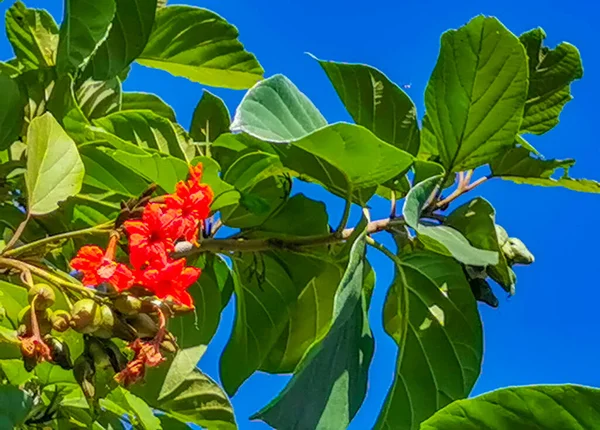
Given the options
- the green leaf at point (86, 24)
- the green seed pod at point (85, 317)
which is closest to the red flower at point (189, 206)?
the green seed pod at point (85, 317)

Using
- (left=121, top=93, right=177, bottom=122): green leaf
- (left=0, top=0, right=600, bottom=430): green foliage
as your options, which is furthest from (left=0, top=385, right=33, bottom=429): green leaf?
(left=121, top=93, right=177, bottom=122): green leaf

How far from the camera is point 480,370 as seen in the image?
3.31ft

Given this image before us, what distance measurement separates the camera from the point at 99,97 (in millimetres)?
1142

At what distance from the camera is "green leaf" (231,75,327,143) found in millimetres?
817

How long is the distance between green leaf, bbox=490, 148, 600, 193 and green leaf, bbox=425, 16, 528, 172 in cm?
6

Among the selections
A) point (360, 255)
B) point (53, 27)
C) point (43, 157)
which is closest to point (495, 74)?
point (360, 255)

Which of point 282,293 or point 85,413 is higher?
point 282,293

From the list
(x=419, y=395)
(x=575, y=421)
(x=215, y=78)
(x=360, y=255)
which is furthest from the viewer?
(x=215, y=78)

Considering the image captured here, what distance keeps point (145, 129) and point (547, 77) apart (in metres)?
0.46

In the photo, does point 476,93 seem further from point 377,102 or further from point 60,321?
point 60,321

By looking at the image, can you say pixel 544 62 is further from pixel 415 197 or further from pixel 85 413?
pixel 85 413

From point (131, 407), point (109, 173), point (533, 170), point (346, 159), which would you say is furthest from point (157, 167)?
point (533, 170)

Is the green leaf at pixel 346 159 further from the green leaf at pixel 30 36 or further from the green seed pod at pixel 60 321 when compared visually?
the green leaf at pixel 30 36

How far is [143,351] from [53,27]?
0.61 m
